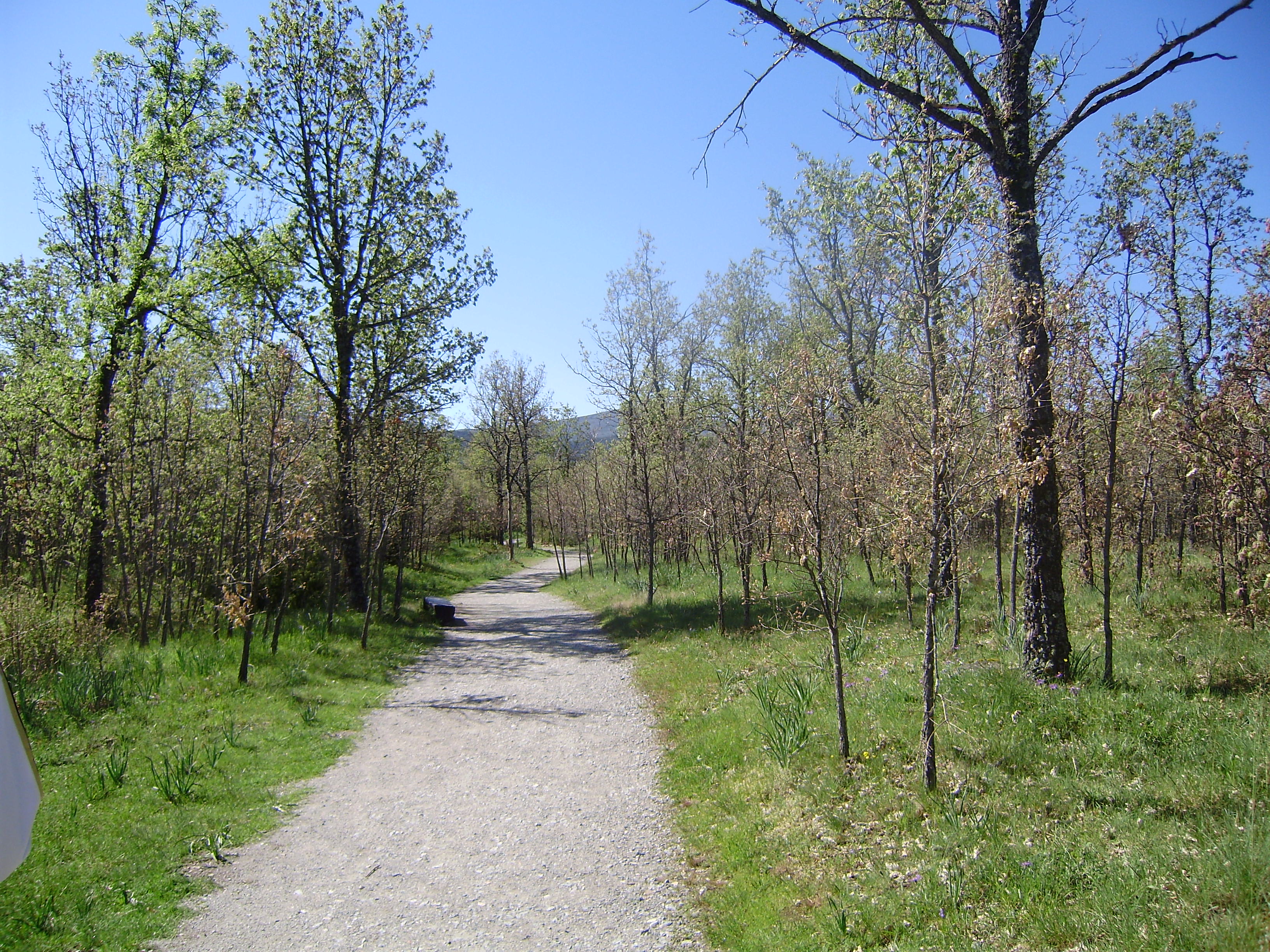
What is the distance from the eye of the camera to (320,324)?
16953 millimetres

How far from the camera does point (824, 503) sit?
6984mm

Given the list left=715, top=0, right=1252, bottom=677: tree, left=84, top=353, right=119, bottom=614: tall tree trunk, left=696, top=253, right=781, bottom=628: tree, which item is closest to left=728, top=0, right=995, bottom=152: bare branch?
left=715, top=0, right=1252, bottom=677: tree

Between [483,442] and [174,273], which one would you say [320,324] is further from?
[483,442]

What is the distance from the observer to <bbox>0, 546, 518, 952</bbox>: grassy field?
4.51 metres

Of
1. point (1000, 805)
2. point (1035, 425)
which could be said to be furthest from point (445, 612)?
point (1000, 805)

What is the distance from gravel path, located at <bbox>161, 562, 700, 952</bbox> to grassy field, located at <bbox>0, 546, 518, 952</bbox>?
1.21 feet

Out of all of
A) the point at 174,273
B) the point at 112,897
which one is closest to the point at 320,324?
the point at 174,273

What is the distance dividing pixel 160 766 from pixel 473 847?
3565 millimetres

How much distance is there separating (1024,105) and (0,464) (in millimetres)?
18072

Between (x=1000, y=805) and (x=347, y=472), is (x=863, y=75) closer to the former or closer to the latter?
(x=1000, y=805)

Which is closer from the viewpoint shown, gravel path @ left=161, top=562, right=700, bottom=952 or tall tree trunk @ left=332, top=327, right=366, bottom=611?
gravel path @ left=161, top=562, right=700, bottom=952

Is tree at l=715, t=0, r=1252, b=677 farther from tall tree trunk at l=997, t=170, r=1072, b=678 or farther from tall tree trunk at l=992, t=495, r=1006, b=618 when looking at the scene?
tall tree trunk at l=992, t=495, r=1006, b=618

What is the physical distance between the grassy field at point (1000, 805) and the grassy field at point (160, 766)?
12.5 ft

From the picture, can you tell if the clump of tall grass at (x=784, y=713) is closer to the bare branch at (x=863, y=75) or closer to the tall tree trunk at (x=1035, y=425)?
the tall tree trunk at (x=1035, y=425)
